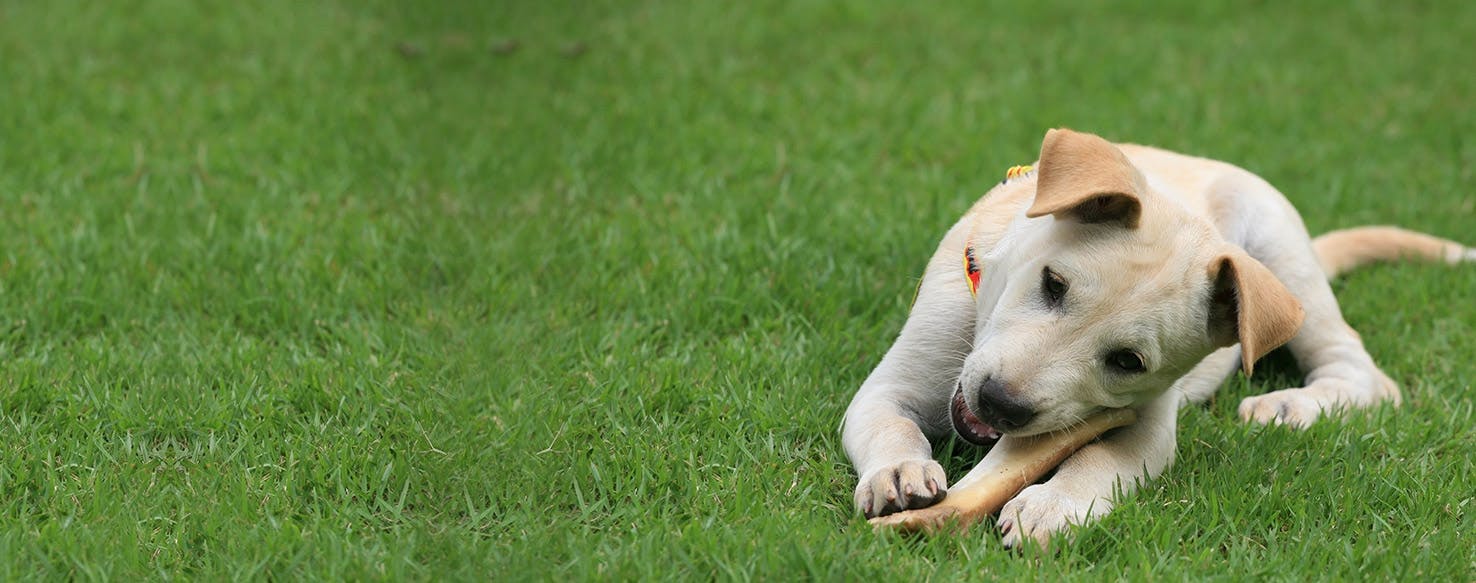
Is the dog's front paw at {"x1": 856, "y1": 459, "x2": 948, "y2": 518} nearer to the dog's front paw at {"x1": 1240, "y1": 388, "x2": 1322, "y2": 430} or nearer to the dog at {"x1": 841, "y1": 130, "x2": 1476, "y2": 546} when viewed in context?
the dog at {"x1": 841, "y1": 130, "x2": 1476, "y2": 546}

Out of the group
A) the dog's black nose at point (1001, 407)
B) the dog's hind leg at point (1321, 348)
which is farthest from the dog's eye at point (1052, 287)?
the dog's hind leg at point (1321, 348)

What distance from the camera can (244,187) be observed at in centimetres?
699

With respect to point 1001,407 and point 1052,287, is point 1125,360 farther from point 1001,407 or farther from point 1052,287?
point 1001,407

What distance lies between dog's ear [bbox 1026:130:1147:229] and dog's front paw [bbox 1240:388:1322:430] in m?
1.18

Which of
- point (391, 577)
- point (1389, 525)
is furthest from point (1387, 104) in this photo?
point (391, 577)

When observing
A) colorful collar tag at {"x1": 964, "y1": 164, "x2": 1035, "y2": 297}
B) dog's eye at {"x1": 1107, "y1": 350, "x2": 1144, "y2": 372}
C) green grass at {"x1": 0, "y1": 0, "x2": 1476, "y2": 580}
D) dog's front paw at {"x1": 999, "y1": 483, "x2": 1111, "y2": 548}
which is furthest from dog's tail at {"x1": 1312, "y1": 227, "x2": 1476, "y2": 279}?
dog's front paw at {"x1": 999, "y1": 483, "x2": 1111, "y2": 548}

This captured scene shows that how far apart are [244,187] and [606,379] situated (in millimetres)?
2820

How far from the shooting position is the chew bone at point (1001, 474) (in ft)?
13.0

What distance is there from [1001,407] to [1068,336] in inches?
10.6

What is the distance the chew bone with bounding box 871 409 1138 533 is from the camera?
156 inches

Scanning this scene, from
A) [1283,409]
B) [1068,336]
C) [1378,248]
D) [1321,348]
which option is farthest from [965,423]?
[1378,248]

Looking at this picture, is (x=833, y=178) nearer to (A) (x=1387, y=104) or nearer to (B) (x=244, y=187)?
(B) (x=244, y=187)

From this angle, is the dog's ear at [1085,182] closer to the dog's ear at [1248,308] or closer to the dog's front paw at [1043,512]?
the dog's ear at [1248,308]

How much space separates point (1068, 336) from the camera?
4.00m
